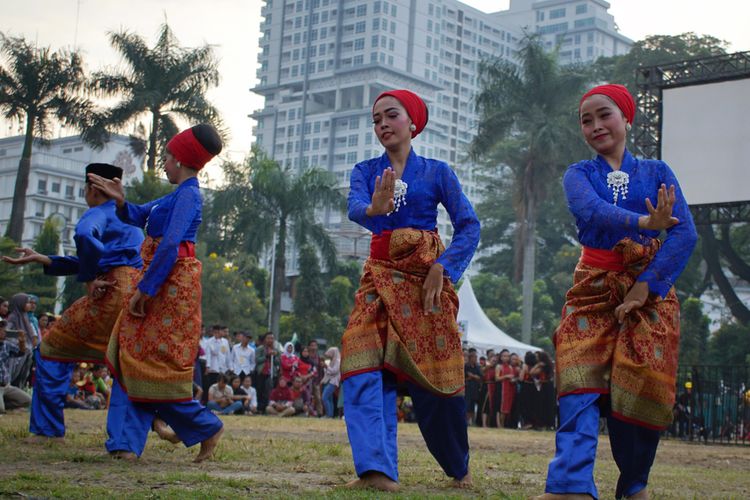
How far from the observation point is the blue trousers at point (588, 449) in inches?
197

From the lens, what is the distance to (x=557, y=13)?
188250mm

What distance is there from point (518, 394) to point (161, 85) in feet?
63.4

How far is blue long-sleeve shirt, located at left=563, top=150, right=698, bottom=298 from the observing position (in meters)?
5.25

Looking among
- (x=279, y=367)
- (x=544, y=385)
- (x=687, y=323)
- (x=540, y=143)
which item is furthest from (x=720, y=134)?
(x=540, y=143)

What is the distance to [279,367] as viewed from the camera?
2286 centimetres

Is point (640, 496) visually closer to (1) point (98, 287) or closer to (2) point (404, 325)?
(2) point (404, 325)

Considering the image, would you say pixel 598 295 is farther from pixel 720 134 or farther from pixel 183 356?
pixel 720 134

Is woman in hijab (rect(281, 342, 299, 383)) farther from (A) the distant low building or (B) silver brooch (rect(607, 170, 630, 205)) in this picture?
(A) the distant low building

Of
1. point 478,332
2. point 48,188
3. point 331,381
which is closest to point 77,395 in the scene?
point 331,381

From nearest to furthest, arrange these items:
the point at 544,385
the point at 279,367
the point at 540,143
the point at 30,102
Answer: the point at 544,385 → the point at 279,367 → the point at 30,102 → the point at 540,143

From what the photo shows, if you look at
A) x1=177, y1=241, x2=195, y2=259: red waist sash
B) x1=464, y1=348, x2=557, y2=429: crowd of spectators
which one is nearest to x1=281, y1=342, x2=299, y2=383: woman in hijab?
x1=464, y1=348, x2=557, y2=429: crowd of spectators

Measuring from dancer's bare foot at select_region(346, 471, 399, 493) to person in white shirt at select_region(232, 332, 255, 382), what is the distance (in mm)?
16485

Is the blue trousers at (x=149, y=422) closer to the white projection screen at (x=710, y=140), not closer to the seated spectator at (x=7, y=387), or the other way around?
the seated spectator at (x=7, y=387)

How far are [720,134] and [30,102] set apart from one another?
1977 centimetres
